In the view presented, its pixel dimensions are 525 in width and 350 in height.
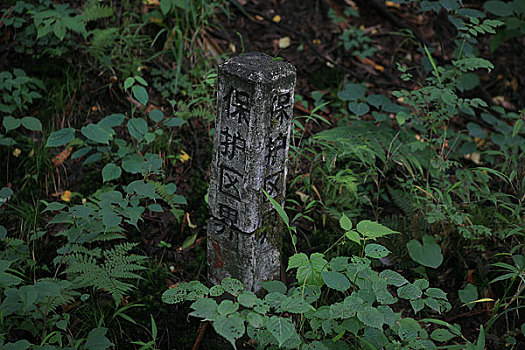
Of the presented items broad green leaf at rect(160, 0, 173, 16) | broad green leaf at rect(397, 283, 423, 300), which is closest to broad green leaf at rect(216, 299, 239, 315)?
Answer: broad green leaf at rect(397, 283, 423, 300)

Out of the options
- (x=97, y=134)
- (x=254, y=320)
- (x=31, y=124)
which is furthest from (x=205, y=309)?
(x=31, y=124)

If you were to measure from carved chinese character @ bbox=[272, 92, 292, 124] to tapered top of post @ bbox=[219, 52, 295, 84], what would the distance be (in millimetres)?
98

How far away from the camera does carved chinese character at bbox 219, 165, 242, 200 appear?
2605 millimetres

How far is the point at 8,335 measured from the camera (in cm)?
259

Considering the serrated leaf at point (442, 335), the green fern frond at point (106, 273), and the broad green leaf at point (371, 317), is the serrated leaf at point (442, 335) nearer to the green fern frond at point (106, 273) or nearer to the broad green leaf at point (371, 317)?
the broad green leaf at point (371, 317)

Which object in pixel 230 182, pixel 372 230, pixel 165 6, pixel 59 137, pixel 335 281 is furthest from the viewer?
pixel 165 6

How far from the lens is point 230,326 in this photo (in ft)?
6.53

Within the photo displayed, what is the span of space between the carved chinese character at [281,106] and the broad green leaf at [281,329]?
39.0 inches

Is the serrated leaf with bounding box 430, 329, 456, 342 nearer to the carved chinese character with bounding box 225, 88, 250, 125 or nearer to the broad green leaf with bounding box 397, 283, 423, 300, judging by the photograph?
the broad green leaf with bounding box 397, 283, 423, 300

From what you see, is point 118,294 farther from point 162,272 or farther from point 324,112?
point 324,112

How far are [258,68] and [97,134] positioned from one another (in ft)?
4.09

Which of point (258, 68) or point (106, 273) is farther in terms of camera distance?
point (106, 273)

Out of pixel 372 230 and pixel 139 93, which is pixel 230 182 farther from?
pixel 139 93

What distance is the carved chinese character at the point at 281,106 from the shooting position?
2461mm
